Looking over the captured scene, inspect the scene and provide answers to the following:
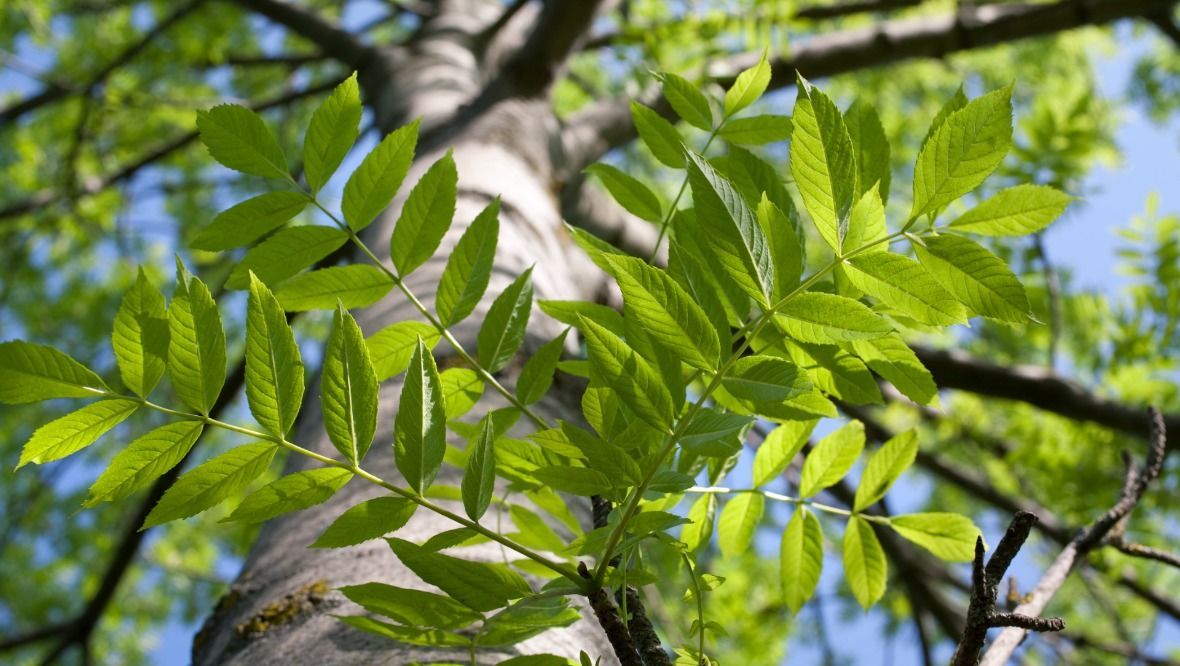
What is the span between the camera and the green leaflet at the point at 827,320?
23.8 inches

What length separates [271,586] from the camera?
42.3 inches

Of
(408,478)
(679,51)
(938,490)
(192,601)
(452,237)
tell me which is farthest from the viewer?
(192,601)

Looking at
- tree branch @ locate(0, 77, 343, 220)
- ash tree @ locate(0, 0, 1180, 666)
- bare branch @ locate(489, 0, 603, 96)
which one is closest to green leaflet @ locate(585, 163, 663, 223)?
ash tree @ locate(0, 0, 1180, 666)

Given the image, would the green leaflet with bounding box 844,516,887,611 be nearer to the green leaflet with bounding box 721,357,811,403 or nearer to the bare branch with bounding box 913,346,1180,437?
the green leaflet with bounding box 721,357,811,403

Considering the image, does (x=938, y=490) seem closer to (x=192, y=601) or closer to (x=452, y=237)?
(x=452, y=237)

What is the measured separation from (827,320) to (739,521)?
42 cm

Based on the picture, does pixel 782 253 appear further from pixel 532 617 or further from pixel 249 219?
pixel 249 219

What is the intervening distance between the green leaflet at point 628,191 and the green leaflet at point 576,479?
381 millimetres

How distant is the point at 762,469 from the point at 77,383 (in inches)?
27.2

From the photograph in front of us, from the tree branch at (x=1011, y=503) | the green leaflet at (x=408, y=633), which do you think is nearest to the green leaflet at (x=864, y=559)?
the green leaflet at (x=408, y=633)

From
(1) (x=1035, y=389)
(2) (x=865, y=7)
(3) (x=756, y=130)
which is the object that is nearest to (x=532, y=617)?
(3) (x=756, y=130)

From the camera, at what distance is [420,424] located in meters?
0.63

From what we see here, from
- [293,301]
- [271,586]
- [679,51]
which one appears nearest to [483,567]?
[293,301]

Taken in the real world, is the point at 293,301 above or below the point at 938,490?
above
